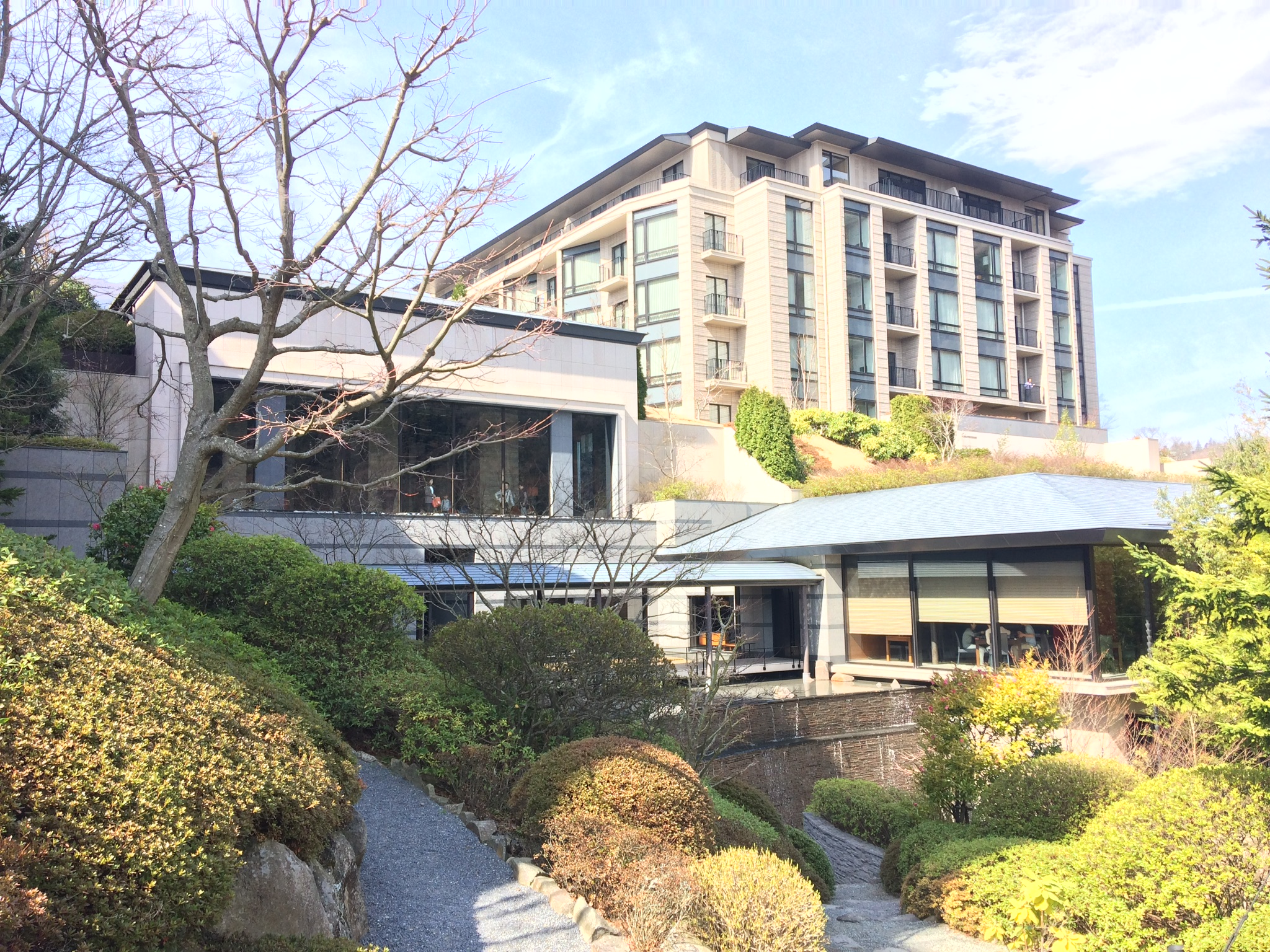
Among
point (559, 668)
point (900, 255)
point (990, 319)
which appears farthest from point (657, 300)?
point (559, 668)

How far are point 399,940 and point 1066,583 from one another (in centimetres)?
1524

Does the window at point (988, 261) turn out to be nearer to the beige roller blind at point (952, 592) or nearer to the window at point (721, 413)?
the window at point (721, 413)

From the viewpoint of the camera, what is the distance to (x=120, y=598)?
269 inches

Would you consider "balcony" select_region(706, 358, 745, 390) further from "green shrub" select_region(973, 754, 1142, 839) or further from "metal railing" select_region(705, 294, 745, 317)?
"green shrub" select_region(973, 754, 1142, 839)

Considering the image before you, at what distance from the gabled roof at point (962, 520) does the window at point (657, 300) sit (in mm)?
15773

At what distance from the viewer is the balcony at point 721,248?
126ft

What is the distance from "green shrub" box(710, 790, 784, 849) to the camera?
9.98 metres

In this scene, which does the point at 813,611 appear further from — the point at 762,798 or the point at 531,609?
the point at 531,609

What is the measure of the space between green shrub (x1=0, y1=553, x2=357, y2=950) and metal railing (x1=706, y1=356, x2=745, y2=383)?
109 feet

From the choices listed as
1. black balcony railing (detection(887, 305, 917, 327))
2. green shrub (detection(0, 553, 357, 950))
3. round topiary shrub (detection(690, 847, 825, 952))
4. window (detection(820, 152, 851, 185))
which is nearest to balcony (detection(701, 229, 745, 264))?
window (detection(820, 152, 851, 185))

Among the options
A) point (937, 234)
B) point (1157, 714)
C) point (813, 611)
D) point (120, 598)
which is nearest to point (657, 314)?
point (937, 234)

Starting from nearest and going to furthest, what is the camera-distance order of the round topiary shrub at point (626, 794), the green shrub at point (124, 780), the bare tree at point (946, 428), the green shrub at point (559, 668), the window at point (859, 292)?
the green shrub at point (124, 780) → the round topiary shrub at point (626, 794) → the green shrub at point (559, 668) → the bare tree at point (946, 428) → the window at point (859, 292)

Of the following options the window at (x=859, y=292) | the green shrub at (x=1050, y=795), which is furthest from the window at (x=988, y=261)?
the green shrub at (x=1050, y=795)

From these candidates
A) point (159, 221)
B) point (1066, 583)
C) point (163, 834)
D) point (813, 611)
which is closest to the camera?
point (163, 834)
